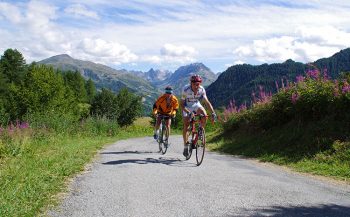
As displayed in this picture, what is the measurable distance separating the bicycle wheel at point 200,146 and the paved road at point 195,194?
812mm

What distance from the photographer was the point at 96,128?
28953mm

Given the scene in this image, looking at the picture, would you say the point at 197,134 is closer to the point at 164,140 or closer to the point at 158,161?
the point at 158,161

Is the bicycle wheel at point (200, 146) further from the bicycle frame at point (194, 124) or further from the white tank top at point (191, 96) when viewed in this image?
the white tank top at point (191, 96)

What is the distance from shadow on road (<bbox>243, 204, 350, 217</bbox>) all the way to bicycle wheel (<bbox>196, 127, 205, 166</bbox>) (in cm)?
450

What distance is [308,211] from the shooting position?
6.12 m

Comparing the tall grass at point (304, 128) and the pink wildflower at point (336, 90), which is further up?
the pink wildflower at point (336, 90)

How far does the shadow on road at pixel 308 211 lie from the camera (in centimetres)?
595

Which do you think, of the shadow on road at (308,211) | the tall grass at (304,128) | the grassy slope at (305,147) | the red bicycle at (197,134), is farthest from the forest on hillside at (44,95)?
the shadow on road at (308,211)

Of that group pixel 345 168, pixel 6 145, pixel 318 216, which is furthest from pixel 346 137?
pixel 6 145

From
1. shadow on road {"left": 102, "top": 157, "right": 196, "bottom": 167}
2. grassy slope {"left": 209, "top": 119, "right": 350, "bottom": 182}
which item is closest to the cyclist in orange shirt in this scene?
shadow on road {"left": 102, "top": 157, "right": 196, "bottom": 167}

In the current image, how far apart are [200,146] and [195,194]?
13.2 feet

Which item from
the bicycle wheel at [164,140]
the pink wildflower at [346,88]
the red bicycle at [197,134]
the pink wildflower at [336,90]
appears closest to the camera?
the red bicycle at [197,134]

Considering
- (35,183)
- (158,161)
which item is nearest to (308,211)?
(35,183)

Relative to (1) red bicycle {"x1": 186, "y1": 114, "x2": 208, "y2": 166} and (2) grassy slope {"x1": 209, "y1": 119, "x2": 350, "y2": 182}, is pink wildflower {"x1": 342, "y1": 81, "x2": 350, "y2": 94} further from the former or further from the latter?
(1) red bicycle {"x1": 186, "y1": 114, "x2": 208, "y2": 166}
